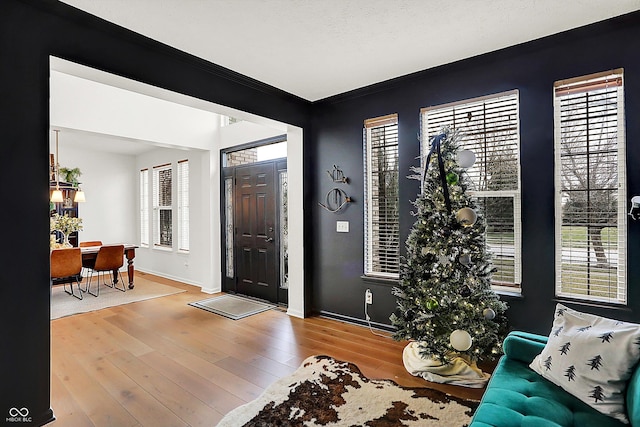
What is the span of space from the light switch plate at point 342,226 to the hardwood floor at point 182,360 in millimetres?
1086

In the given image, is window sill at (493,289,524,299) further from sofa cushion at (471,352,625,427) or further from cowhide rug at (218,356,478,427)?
sofa cushion at (471,352,625,427)

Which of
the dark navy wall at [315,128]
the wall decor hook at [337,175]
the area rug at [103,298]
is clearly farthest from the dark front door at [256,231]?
the area rug at [103,298]

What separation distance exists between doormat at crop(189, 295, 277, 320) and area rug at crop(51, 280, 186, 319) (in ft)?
3.30

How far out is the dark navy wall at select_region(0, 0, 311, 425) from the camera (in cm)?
206

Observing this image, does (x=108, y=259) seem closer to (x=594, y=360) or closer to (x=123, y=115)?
(x=123, y=115)

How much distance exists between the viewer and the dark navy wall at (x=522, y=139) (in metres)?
2.52

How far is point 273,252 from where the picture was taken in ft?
16.6

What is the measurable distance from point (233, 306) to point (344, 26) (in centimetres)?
383

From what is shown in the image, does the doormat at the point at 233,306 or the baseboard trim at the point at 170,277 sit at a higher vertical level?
the baseboard trim at the point at 170,277

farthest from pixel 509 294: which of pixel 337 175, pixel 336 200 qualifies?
pixel 337 175

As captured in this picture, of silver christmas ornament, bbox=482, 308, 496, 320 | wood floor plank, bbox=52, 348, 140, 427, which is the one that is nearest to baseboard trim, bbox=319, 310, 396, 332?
silver christmas ornament, bbox=482, 308, 496, 320

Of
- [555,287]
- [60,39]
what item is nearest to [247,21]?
[60,39]

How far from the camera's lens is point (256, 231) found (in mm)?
5312

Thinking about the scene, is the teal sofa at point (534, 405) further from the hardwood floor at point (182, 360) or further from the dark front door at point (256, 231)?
the dark front door at point (256, 231)
